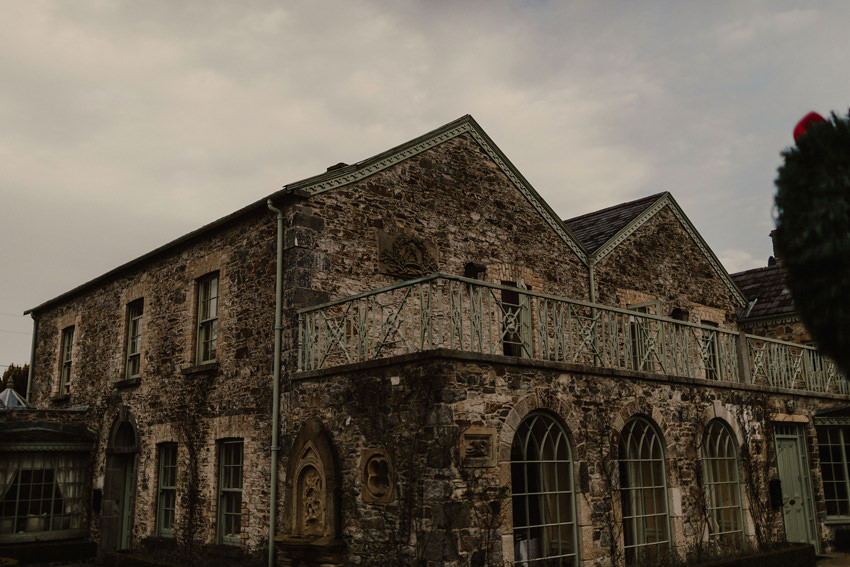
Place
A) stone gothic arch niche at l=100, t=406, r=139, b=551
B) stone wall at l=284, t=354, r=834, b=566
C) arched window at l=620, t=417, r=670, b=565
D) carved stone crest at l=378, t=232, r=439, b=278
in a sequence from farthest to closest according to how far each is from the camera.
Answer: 1. stone gothic arch niche at l=100, t=406, r=139, b=551
2. carved stone crest at l=378, t=232, r=439, b=278
3. arched window at l=620, t=417, r=670, b=565
4. stone wall at l=284, t=354, r=834, b=566

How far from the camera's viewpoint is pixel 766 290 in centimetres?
1978

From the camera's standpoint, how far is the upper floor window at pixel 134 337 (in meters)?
15.9

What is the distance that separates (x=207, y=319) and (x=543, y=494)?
6.97 m

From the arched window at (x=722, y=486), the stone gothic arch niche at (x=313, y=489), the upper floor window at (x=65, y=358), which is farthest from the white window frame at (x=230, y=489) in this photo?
the upper floor window at (x=65, y=358)

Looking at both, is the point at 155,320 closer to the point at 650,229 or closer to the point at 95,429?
the point at 95,429

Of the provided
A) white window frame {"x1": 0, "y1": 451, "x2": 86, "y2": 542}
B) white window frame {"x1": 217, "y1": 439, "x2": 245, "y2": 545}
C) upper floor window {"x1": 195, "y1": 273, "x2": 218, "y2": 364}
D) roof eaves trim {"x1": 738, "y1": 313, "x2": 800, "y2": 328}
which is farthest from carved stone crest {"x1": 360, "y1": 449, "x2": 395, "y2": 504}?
roof eaves trim {"x1": 738, "y1": 313, "x2": 800, "y2": 328}

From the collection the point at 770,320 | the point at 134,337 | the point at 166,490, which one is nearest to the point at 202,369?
the point at 166,490

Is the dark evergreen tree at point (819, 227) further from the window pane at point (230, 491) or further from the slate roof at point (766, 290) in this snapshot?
the slate roof at point (766, 290)

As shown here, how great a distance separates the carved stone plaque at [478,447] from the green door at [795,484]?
25.4 feet

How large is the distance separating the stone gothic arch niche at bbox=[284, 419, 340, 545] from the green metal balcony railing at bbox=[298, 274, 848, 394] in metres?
1.16

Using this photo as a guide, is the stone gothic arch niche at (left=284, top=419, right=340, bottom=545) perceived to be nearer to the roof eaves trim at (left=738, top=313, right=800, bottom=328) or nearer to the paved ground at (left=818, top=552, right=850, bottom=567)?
the paved ground at (left=818, top=552, right=850, bottom=567)

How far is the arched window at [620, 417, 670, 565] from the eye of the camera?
36.2 ft

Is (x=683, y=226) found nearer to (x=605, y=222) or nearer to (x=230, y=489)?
(x=605, y=222)

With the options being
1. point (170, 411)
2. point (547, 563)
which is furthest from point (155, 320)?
point (547, 563)
